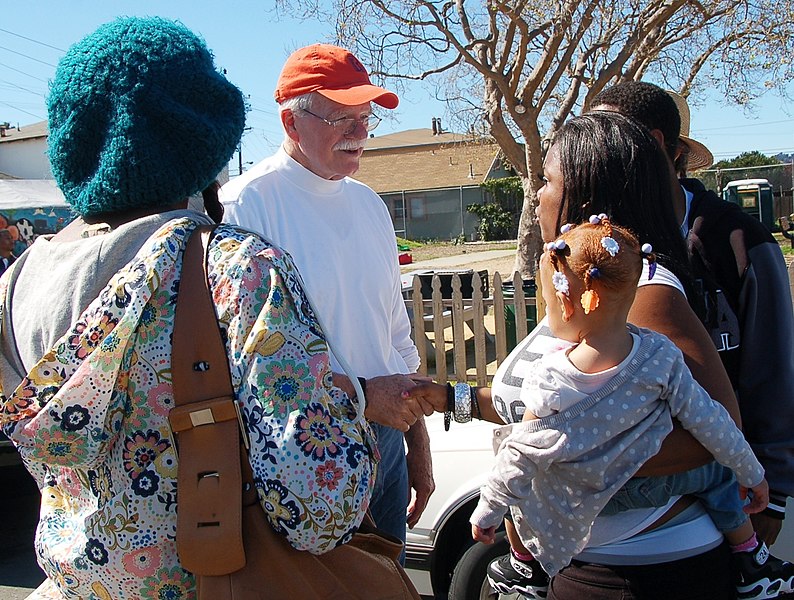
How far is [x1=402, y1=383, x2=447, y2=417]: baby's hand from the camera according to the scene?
2.21m

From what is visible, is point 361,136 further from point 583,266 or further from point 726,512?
point 726,512

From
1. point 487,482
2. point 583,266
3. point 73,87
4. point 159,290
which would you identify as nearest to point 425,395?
point 487,482

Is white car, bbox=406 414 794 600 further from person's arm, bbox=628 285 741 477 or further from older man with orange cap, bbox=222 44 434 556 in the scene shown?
person's arm, bbox=628 285 741 477

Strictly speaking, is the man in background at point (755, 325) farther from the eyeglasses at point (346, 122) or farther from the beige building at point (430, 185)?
the beige building at point (430, 185)

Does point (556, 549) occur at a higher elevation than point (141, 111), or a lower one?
lower

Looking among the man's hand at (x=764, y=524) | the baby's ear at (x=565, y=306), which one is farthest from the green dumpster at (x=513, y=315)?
the baby's ear at (x=565, y=306)

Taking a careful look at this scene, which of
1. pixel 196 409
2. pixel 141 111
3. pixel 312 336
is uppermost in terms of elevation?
pixel 141 111

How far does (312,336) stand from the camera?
1358mm

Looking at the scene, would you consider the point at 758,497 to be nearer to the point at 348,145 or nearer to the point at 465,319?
the point at 348,145

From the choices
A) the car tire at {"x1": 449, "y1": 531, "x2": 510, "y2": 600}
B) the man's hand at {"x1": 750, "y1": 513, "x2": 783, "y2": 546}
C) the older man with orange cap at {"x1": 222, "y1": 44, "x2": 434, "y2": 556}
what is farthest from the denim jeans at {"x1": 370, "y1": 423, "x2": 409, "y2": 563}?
the man's hand at {"x1": 750, "y1": 513, "x2": 783, "y2": 546}

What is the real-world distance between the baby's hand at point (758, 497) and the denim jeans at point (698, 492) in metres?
0.03

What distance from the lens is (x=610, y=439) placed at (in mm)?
1683

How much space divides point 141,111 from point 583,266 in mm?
979

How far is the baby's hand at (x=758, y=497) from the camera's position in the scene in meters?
1.80
